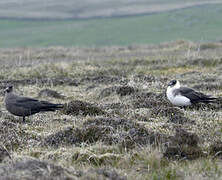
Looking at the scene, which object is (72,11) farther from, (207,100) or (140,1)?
(207,100)

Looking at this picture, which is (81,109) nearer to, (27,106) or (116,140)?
(27,106)

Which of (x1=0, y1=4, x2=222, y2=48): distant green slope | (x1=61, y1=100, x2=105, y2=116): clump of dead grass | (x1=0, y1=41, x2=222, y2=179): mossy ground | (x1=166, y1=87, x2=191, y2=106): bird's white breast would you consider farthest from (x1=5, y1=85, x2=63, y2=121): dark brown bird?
(x1=0, y1=4, x2=222, y2=48): distant green slope

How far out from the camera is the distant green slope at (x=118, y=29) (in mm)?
64125

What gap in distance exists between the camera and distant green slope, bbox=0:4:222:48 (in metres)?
64.1

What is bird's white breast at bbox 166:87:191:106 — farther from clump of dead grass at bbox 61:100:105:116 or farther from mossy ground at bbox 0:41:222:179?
clump of dead grass at bbox 61:100:105:116

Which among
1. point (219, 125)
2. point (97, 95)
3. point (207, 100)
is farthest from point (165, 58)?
point (219, 125)

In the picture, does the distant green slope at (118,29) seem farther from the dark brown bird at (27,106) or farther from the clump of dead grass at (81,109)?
the dark brown bird at (27,106)

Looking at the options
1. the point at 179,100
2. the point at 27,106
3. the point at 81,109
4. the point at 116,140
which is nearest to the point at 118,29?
the point at 179,100

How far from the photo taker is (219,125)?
9.46 metres

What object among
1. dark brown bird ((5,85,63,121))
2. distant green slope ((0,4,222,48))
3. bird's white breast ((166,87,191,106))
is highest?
dark brown bird ((5,85,63,121))

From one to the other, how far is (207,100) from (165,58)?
495 inches

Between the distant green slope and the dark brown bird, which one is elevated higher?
the dark brown bird

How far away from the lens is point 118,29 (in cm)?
6906

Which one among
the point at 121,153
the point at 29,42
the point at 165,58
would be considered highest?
the point at 121,153
